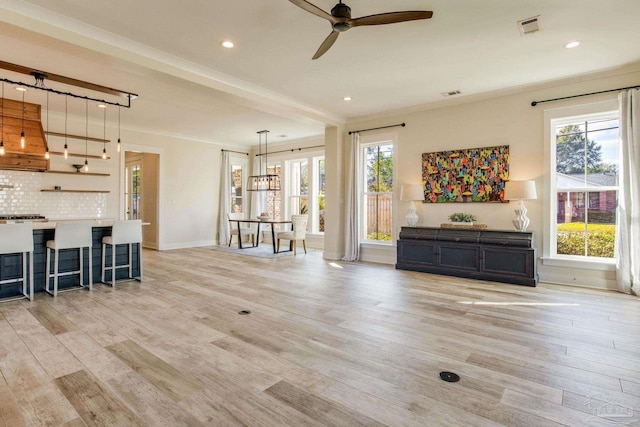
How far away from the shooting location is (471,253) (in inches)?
203

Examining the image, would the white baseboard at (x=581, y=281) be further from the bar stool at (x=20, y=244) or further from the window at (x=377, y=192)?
the bar stool at (x=20, y=244)

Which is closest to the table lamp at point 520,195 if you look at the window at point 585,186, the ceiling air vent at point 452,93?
the window at point 585,186

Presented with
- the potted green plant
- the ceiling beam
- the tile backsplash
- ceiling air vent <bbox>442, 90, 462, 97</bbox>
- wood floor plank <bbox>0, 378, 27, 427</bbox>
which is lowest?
wood floor plank <bbox>0, 378, 27, 427</bbox>

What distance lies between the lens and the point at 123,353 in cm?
254

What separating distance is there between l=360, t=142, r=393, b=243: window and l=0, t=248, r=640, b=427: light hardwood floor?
8.25 feet

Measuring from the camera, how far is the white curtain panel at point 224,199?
9438 millimetres

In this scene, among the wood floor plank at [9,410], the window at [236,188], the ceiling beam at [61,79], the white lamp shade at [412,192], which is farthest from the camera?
the window at [236,188]

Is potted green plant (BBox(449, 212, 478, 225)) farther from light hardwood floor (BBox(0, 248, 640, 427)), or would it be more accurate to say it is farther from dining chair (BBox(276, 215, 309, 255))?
dining chair (BBox(276, 215, 309, 255))

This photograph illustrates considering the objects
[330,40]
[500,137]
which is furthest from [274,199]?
[330,40]

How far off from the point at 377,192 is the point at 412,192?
115 cm

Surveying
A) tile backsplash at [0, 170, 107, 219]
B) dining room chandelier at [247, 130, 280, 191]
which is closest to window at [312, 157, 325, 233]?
dining room chandelier at [247, 130, 280, 191]

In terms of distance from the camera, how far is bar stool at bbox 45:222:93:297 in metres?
4.19

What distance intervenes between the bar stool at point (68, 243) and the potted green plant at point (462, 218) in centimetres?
548

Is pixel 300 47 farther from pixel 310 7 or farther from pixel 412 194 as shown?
pixel 412 194
